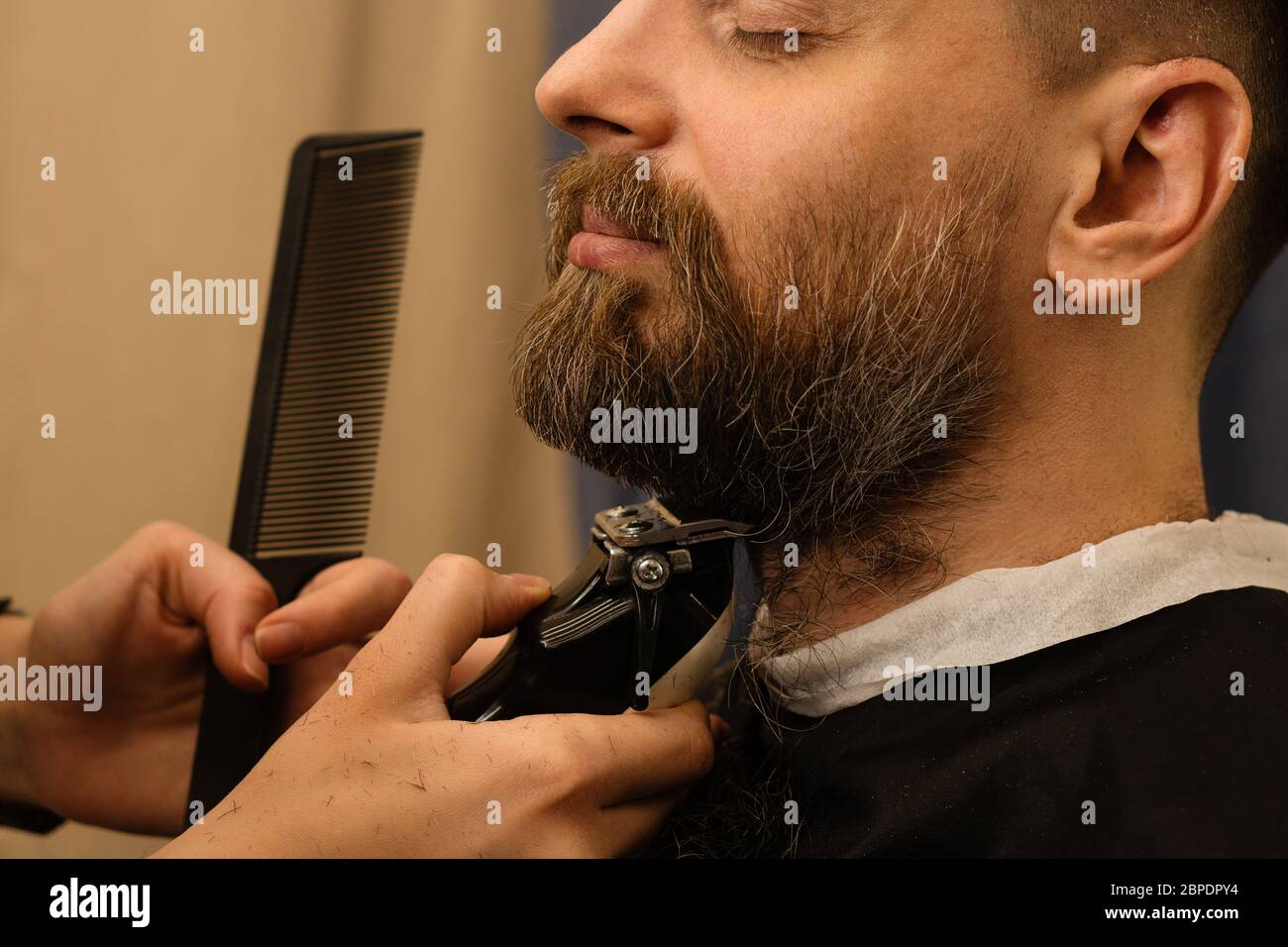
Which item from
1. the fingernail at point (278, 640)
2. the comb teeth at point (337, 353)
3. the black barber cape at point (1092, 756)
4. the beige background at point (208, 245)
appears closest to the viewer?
the black barber cape at point (1092, 756)

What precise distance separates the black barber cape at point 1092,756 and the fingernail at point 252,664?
50 centimetres

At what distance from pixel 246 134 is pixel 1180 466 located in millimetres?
1281

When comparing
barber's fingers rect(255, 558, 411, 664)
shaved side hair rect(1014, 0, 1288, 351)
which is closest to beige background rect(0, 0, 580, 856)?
barber's fingers rect(255, 558, 411, 664)

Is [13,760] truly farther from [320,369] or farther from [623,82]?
[623,82]

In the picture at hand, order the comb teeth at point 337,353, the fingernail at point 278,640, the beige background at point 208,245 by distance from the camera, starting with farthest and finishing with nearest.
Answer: the beige background at point 208,245
the comb teeth at point 337,353
the fingernail at point 278,640

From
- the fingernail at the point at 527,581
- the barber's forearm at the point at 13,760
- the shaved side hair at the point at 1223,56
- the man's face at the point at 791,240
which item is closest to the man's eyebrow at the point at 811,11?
the man's face at the point at 791,240

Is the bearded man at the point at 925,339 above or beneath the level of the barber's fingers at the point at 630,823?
above

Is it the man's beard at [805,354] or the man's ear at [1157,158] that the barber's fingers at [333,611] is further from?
the man's ear at [1157,158]

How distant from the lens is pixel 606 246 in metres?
0.80

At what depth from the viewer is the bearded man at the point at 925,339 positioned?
0.72m

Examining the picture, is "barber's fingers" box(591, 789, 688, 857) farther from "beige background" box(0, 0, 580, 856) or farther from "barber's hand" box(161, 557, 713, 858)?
"beige background" box(0, 0, 580, 856)

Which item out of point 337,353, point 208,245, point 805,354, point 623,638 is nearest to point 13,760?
point 337,353

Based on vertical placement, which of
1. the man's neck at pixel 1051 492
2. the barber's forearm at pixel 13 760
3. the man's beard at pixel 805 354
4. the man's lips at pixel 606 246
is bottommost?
the barber's forearm at pixel 13 760

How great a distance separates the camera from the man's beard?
0.76 m
